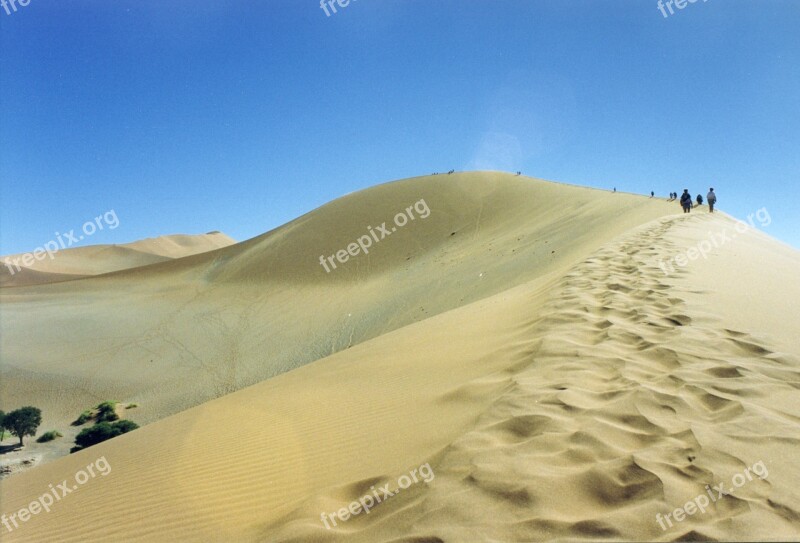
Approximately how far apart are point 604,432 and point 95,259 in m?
151

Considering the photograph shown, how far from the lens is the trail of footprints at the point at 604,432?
2.87m

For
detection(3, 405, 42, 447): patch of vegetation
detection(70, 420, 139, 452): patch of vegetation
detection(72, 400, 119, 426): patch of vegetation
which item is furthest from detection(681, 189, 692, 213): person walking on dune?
detection(3, 405, 42, 447): patch of vegetation

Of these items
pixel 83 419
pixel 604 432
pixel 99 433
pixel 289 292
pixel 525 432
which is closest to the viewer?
pixel 604 432

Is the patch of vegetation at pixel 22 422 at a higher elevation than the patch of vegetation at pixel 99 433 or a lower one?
higher

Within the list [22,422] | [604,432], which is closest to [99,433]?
[22,422]

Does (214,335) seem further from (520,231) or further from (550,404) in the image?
(550,404)

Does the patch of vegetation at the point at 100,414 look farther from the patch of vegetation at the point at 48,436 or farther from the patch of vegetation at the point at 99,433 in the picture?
the patch of vegetation at the point at 99,433

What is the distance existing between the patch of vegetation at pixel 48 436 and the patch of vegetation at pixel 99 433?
1.94m

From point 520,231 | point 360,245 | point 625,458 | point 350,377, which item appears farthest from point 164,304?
point 625,458

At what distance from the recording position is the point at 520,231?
33.7 meters

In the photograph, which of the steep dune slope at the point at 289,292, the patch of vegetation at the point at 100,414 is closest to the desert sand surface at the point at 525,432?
the steep dune slope at the point at 289,292

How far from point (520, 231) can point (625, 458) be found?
31407mm

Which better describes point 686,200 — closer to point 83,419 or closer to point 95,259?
point 83,419

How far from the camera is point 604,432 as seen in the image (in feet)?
12.2
